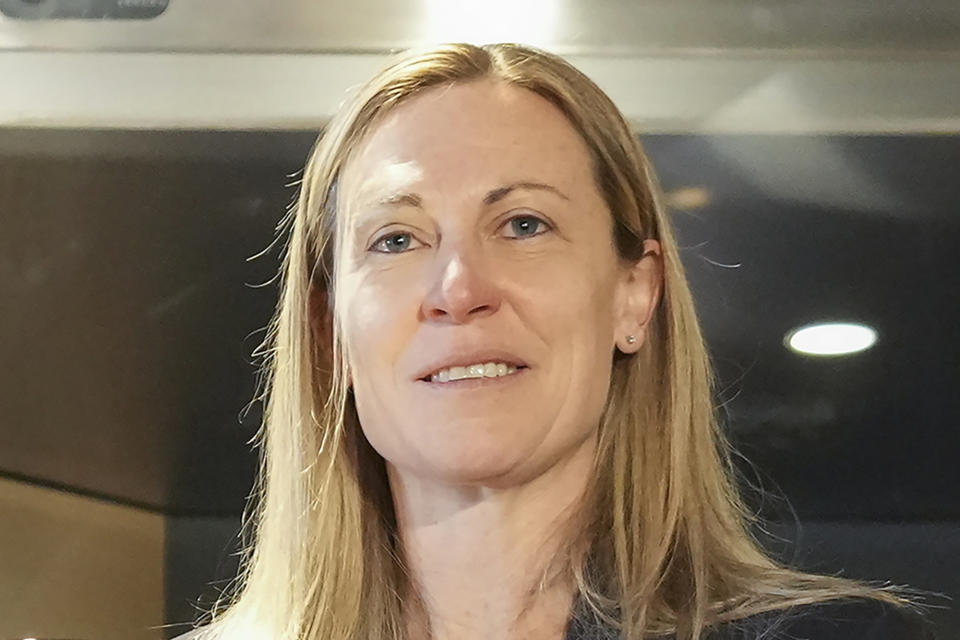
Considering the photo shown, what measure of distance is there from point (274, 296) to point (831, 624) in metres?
0.52

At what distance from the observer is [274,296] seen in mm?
1039

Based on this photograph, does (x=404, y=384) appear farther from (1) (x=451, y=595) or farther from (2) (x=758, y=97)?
(2) (x=758, y=97)

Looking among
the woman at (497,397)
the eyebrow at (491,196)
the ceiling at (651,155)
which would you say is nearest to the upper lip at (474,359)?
the woman at (497,397)

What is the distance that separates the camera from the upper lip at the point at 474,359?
2.69 feet

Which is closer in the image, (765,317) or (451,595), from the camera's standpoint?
(451,595)

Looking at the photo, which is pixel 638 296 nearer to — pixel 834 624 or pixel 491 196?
pixel 491 196

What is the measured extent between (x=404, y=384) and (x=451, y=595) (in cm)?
17

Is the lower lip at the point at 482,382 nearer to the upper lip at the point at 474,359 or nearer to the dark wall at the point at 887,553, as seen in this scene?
the upper lip at the point at 474,359

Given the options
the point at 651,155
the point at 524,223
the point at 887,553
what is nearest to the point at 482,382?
the point at 524,223

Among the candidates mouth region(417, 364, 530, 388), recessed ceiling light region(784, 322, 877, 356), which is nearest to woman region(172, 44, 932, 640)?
mouth region(417, 364, 530, 388)

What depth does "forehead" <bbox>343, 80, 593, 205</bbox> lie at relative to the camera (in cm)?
86

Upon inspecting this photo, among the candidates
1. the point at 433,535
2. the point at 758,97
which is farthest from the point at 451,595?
the point at 758,97

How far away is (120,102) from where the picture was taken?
89 centimetres

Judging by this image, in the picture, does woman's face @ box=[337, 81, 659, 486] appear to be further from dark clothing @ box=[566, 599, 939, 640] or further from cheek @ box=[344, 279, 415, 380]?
dark clothing @ box=[566, 599, 939, 640]
